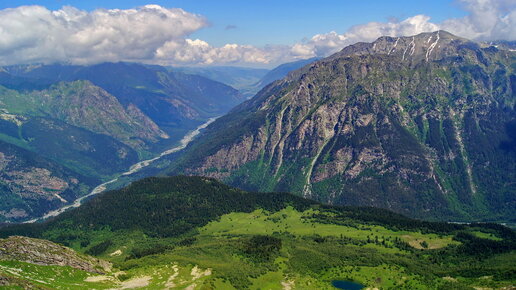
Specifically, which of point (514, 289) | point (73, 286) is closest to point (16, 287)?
point (73, 286)

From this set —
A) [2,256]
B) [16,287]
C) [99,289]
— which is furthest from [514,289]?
[2,256]

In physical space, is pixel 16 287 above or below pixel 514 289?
above

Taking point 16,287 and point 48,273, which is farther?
point 48,273

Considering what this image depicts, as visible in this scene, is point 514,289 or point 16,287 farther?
point 514,289

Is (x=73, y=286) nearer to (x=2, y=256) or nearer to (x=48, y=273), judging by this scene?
(x=48, y=273)

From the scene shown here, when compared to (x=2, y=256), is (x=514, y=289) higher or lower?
lower

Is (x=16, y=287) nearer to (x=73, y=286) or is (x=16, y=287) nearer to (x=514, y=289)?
(x=73, y=286)

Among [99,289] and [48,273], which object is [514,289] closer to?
[99,289]
